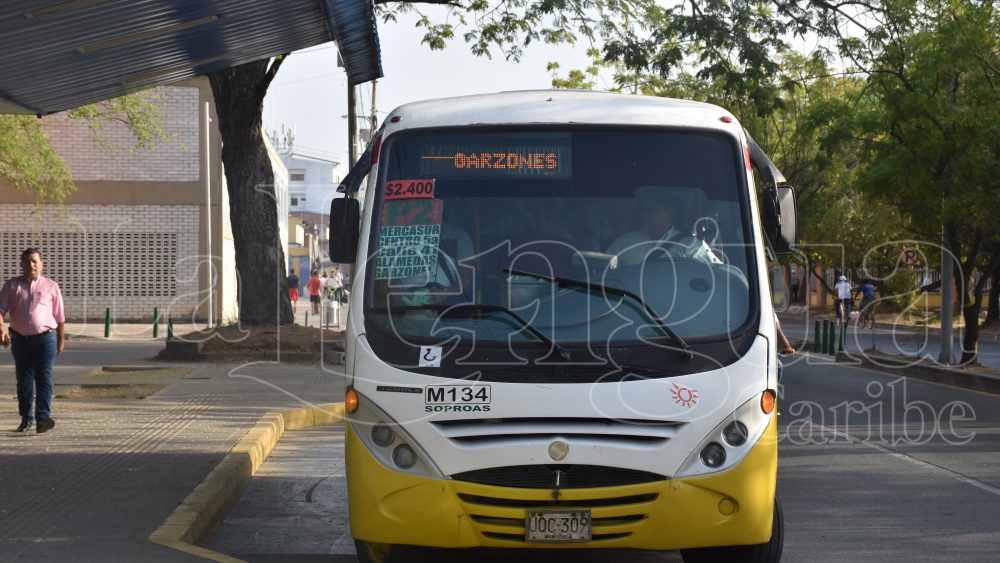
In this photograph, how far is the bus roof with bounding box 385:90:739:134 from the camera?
6.75 meters

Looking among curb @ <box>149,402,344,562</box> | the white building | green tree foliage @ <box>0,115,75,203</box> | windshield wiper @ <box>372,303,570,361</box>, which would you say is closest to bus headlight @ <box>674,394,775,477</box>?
windshield wiper @ <box>372,303,570,361</box>

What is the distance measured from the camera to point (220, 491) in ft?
27.5

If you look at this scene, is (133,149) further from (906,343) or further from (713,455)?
(713,455)

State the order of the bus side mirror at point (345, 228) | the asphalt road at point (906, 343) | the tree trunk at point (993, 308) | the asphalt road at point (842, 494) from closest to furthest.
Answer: the bus side mirror at point (345, 228) < the asphalt road at point (842, 494) < the asphalt road at point (906, 343) < the tree trunk at point (993, 308)

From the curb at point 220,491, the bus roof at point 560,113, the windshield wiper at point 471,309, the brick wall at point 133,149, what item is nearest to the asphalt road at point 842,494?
the curb at point 220,491

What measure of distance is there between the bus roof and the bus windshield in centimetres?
6

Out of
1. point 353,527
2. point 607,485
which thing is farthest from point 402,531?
point 607,485

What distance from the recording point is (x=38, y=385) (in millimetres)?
11500

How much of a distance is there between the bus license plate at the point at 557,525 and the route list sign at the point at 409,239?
1384 mm

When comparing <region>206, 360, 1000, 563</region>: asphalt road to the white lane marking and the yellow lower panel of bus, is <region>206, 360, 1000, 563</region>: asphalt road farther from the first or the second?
the yellow lower panel of bus

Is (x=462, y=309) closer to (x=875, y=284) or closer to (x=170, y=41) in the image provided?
(x=170, y=41)

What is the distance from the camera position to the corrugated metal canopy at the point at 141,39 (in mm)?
9422

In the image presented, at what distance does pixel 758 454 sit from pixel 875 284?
5021cm

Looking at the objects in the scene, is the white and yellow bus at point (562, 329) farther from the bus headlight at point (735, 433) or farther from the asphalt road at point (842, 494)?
the asphalt road at point (842, 494)
